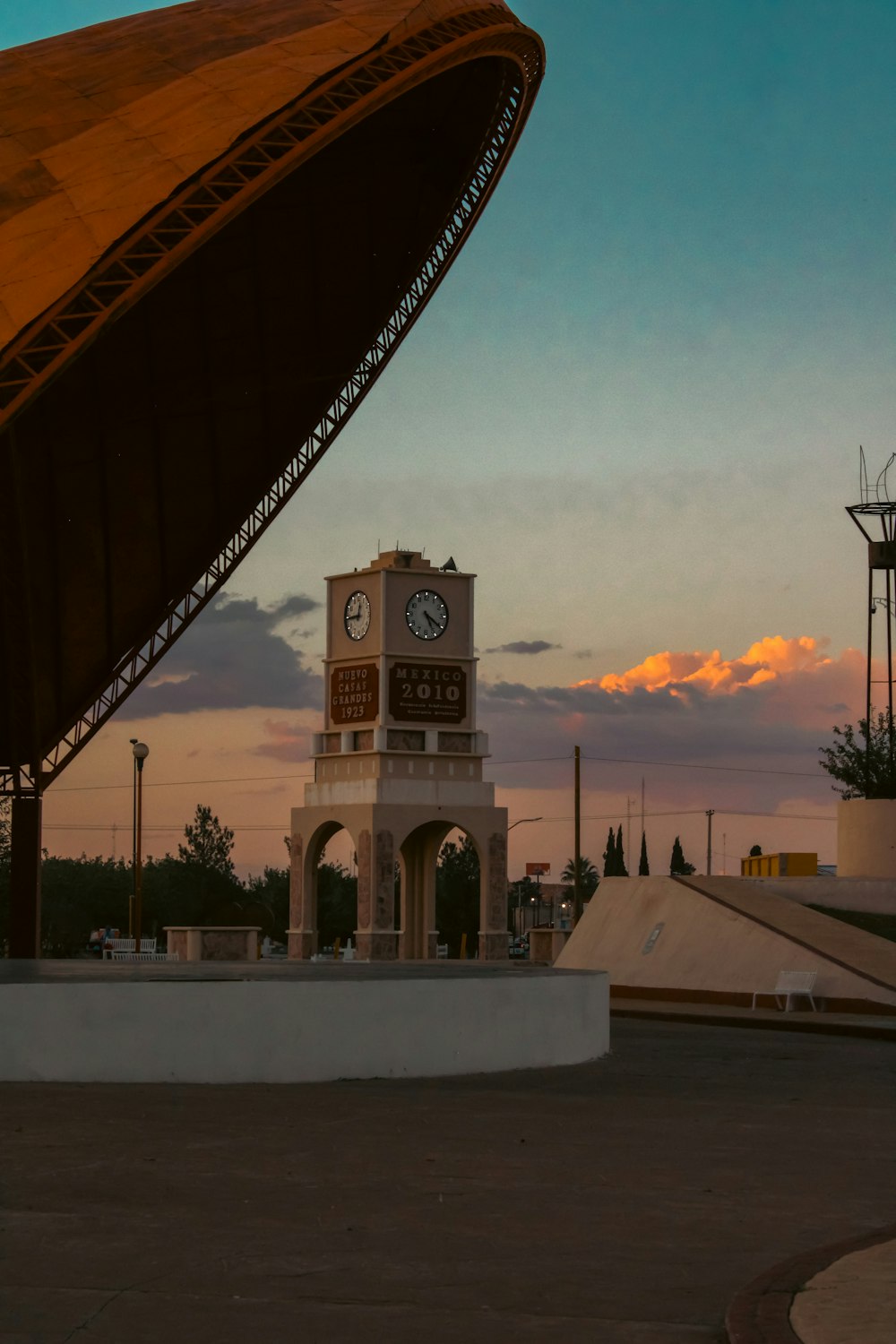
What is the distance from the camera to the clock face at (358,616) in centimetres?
6328

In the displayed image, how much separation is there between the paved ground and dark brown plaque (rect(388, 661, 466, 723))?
43778 mm

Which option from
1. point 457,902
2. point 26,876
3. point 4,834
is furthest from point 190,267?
point 457,902

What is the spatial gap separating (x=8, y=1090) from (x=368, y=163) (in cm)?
2803

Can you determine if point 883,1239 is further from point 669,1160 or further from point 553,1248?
point 669,1160

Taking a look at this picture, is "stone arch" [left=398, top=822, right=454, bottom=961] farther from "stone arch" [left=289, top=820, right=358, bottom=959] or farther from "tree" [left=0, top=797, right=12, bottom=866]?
"tree" [left=0, top=797, right=12, bottom=866]

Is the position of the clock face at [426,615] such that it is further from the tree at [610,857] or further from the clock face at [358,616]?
the tree at [610,857]

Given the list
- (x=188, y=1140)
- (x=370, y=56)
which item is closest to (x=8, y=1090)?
(x=188, y=1140)

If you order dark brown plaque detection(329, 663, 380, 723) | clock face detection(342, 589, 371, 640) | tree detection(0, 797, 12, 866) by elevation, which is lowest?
tree detection(0, 797, 12, 866)

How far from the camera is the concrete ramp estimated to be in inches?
1313

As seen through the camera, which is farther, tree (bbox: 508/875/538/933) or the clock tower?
tree (bbox: 508/875/538/933)

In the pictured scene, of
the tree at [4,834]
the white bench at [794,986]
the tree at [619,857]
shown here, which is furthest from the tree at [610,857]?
the white bench at [794,986]

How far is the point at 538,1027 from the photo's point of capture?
2119cm

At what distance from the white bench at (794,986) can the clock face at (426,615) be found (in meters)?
31.7

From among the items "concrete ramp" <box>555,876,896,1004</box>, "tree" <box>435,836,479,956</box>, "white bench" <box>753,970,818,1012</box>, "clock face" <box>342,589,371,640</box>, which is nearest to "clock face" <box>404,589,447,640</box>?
"clock face" <box>342,589,371,640</box>
